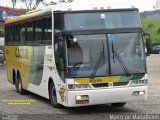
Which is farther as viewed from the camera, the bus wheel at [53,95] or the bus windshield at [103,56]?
the bus wheel at [53,95]

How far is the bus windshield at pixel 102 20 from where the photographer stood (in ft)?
43.0

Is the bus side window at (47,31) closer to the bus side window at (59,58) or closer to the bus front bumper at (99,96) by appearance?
the bus side window at (59,58)

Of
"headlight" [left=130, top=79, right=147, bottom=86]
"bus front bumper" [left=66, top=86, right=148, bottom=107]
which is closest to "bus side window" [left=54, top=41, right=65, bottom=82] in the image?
"bus front bumper" [left=66, top=86, right=148, bottom=107]

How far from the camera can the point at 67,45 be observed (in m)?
12.9

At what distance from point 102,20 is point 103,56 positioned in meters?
1.03

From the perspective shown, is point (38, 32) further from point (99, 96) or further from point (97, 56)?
point (99, 96)

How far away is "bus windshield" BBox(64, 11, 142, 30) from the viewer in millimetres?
13109

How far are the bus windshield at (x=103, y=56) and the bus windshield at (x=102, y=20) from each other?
0.88 feet

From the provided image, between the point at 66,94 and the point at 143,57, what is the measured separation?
228cm

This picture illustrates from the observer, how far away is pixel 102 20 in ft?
43.5

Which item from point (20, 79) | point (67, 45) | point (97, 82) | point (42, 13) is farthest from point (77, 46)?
point (20, 79)

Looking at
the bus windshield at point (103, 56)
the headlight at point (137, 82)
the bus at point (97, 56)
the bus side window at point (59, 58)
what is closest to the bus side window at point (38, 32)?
the bus at point (97, 56)

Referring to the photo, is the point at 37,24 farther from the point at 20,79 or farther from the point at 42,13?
the point at 20,79

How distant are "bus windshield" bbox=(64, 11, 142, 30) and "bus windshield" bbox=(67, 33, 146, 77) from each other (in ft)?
0.88
